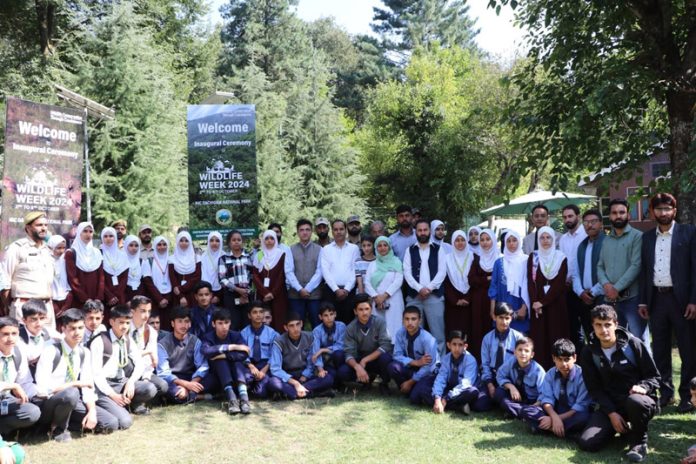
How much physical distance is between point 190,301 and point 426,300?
282 centimetres

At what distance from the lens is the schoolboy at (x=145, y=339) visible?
19.1 ft

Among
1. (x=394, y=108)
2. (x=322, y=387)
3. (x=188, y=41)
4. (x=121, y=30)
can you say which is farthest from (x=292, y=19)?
(x=322, y=387)

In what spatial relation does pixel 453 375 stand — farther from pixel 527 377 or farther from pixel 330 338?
pixel 330 338

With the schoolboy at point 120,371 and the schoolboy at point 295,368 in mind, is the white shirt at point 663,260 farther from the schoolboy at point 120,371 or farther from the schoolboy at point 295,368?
the schoolboy at point 120,371

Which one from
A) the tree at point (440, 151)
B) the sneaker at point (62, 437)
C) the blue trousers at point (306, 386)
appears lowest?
the sneaker at point (62, 437)

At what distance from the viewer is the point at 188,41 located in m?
23.7

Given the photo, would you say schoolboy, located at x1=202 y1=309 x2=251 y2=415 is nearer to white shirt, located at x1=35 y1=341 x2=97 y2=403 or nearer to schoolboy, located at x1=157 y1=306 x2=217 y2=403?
schoolboy, located at x1=157 y1=306 x2=217 y2=403

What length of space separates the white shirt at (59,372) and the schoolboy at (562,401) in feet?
12.1

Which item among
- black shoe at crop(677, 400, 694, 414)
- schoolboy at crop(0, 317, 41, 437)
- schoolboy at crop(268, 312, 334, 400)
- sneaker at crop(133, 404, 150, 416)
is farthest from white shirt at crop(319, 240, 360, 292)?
black shoe at crop(677, 400, 694, 414)

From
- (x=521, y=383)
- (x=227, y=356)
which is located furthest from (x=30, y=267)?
(x=521, y=383)

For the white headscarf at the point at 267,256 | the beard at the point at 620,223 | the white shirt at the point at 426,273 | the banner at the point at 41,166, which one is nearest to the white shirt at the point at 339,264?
the white headscarf at the point at 267,256

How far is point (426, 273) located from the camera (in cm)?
695

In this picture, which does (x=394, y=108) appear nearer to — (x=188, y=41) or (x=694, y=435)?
(x=188, y=41)

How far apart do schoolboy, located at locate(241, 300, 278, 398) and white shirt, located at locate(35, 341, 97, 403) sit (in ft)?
4.98
